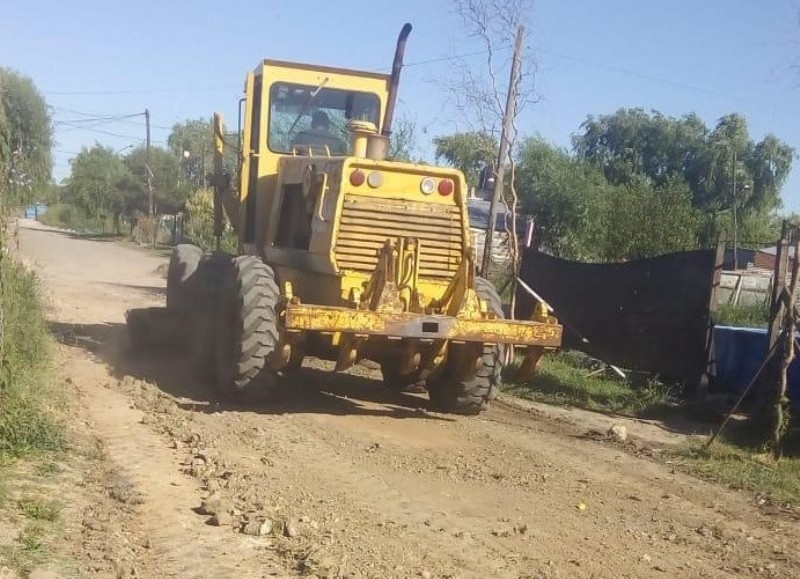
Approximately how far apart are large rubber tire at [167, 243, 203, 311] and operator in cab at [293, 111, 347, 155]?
2093 mm

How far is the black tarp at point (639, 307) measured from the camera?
12.1 m

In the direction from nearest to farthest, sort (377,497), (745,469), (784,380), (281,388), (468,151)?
(377,497), (745,469), (784,380), (281,388), (468,151)

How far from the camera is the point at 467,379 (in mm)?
10039

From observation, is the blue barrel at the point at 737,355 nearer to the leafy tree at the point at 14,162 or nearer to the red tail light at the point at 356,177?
the red tail light at the point at 356,177

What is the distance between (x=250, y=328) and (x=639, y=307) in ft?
19.3

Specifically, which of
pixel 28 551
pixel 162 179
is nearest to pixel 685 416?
pixel 28 551

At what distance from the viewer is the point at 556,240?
2842 cm

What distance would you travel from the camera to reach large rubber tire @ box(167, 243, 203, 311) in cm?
1241

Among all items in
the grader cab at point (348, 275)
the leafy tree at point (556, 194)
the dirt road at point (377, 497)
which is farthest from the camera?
the leafy tree at point (556, 194)

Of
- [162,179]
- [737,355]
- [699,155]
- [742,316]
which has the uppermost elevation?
[699,155]

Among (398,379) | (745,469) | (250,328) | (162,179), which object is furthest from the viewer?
(162,179)

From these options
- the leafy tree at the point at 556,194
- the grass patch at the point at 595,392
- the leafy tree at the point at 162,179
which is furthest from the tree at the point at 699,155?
the grass patch at the point at 595,392

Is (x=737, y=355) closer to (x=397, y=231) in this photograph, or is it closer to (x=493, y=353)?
(x=493, y=353)

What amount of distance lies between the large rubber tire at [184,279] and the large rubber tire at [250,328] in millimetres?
2268
